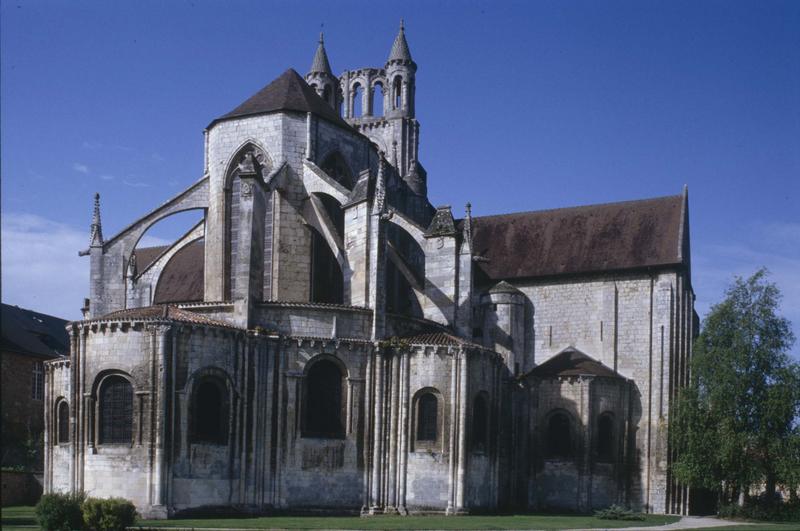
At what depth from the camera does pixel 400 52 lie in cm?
7288

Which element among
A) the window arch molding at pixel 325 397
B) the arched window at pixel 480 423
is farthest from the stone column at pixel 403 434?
the arched window at pixel 480 423

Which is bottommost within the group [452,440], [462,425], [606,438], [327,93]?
[606,438]

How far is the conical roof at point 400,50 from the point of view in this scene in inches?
2864

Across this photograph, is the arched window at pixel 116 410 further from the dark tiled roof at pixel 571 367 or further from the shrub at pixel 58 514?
the dark tiled roof at pixel 571 367

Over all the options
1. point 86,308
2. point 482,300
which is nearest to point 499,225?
point 482,300

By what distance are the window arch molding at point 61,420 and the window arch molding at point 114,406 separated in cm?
582

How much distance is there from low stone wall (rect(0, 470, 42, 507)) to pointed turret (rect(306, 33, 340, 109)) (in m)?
34.4

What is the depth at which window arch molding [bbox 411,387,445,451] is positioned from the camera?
1647 inches

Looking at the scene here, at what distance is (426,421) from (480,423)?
9.49 ft

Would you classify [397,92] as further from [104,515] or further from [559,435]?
[104,515]

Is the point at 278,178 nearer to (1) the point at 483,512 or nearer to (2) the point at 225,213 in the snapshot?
(2) the point at 225,213

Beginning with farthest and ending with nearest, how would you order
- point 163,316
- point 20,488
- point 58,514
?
point 20,488
point 163,316
point 58,514

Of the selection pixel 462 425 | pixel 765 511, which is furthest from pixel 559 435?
pixel 765 511

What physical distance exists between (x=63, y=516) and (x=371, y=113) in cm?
4937
